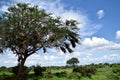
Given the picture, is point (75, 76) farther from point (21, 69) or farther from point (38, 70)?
point (21, 69)

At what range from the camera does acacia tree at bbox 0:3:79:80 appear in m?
45.1

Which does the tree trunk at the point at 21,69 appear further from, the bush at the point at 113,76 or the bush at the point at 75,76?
the bush at the point at 113,76

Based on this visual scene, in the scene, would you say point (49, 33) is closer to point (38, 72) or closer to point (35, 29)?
point (35, 29)

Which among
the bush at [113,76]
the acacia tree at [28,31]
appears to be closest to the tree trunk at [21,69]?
the acacia tree at [28,31]

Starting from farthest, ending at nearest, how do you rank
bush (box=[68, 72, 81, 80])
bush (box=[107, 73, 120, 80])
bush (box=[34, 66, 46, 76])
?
bush (box=[34, 66, 46, 76]), bush (box=[107, 73, 120, 80]), bush (box=[68, 72, 81, 80])

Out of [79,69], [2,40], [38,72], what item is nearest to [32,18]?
[2,40]

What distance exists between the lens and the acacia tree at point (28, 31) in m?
45.1

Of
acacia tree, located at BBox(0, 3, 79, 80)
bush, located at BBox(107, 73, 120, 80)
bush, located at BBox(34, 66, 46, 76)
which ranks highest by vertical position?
acacia tree, located at BBox(0, 3, 79, 80)

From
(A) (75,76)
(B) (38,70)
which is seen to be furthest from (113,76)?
(B) (38,70)

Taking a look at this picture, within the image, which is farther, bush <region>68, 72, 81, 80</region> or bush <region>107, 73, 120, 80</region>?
bush <region>107, 73, 120, 80</region>

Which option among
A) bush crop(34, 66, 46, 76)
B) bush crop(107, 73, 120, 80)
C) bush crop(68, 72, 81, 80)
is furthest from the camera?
bush crop(34, 66, 46, 76)

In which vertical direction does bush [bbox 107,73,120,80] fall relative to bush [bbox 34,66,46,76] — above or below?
below

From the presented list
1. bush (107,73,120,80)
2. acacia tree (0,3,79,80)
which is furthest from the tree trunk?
bush (107,73,120,80)

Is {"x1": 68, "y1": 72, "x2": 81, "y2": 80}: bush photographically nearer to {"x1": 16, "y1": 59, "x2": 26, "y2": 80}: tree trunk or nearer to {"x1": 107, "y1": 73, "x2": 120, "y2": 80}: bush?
{"x1": 107, "y1": 73, "x2": 120, "y2": 80}: bush
